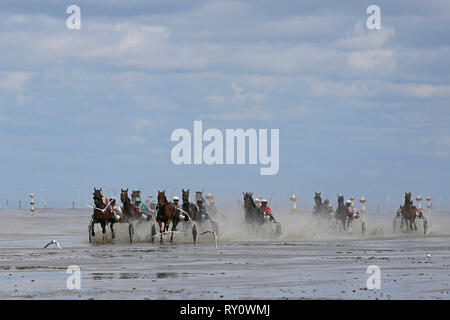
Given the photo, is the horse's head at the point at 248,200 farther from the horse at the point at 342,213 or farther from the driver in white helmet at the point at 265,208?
the horse at the point at 342,213

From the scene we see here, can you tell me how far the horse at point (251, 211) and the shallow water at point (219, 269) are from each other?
5.29 ft

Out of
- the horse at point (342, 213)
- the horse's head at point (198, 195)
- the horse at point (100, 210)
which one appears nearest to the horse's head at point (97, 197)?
the horse at point (100, 210)

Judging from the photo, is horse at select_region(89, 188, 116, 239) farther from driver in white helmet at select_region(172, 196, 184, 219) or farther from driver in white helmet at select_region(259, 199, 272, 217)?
driver in white helmet at select_region(259, 199, 272, 217)

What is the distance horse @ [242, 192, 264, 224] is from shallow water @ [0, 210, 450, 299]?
1612 millimetres

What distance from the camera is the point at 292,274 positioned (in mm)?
29422

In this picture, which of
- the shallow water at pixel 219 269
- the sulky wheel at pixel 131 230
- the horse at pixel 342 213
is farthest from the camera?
the horse at pixel 342 213

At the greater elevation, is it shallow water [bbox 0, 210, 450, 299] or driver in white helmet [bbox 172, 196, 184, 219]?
driver in white helmet [bbox 172, 196, 184, 219]

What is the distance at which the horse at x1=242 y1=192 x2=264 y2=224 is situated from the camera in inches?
2089

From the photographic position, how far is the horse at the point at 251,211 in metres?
53.1

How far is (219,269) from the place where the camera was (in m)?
31.3

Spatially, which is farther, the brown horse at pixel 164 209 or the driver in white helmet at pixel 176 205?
the driver in white helmet at pixel 176 205

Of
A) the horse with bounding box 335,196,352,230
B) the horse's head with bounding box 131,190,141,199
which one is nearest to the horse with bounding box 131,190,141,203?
the horse's head with bounding box 131,190,141,199
